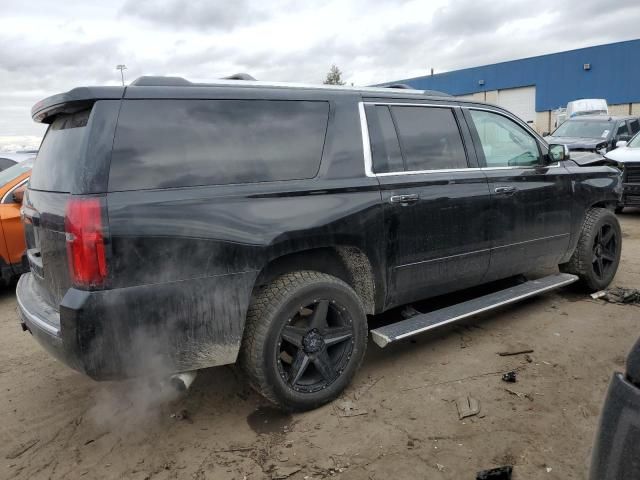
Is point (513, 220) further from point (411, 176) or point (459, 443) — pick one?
point (459, 443)

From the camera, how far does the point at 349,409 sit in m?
3.26

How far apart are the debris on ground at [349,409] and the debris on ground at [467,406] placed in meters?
0.58

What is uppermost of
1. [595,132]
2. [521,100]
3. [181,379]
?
[521,100]

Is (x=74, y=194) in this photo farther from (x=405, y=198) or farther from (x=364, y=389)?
(x=364, y=389)

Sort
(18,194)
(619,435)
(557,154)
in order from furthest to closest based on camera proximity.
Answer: (18,194), (557,154), (619,435)

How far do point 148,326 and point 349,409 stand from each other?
1.37 m

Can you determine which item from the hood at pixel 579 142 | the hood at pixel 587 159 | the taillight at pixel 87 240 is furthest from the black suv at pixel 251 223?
the hood at pixel 579 142

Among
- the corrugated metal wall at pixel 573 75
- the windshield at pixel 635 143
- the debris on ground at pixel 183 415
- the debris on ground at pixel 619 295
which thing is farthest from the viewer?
the corrugated metal wall at pixel 573 75

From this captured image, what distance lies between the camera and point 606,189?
17.1 ft

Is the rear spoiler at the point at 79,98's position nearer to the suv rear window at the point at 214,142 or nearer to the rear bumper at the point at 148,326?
the suv rear window at the point at 214,142

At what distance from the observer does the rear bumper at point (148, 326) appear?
8.33ft

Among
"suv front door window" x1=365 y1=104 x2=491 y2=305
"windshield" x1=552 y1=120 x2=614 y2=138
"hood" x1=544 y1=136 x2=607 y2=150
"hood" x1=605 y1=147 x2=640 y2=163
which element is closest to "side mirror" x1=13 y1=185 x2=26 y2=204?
"suv front door window" x1=365 y1=104 x2=491 y2=305

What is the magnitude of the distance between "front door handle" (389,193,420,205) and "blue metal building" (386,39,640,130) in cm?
2927

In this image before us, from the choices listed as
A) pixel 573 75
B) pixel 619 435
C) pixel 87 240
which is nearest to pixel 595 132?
pixel 87 240
